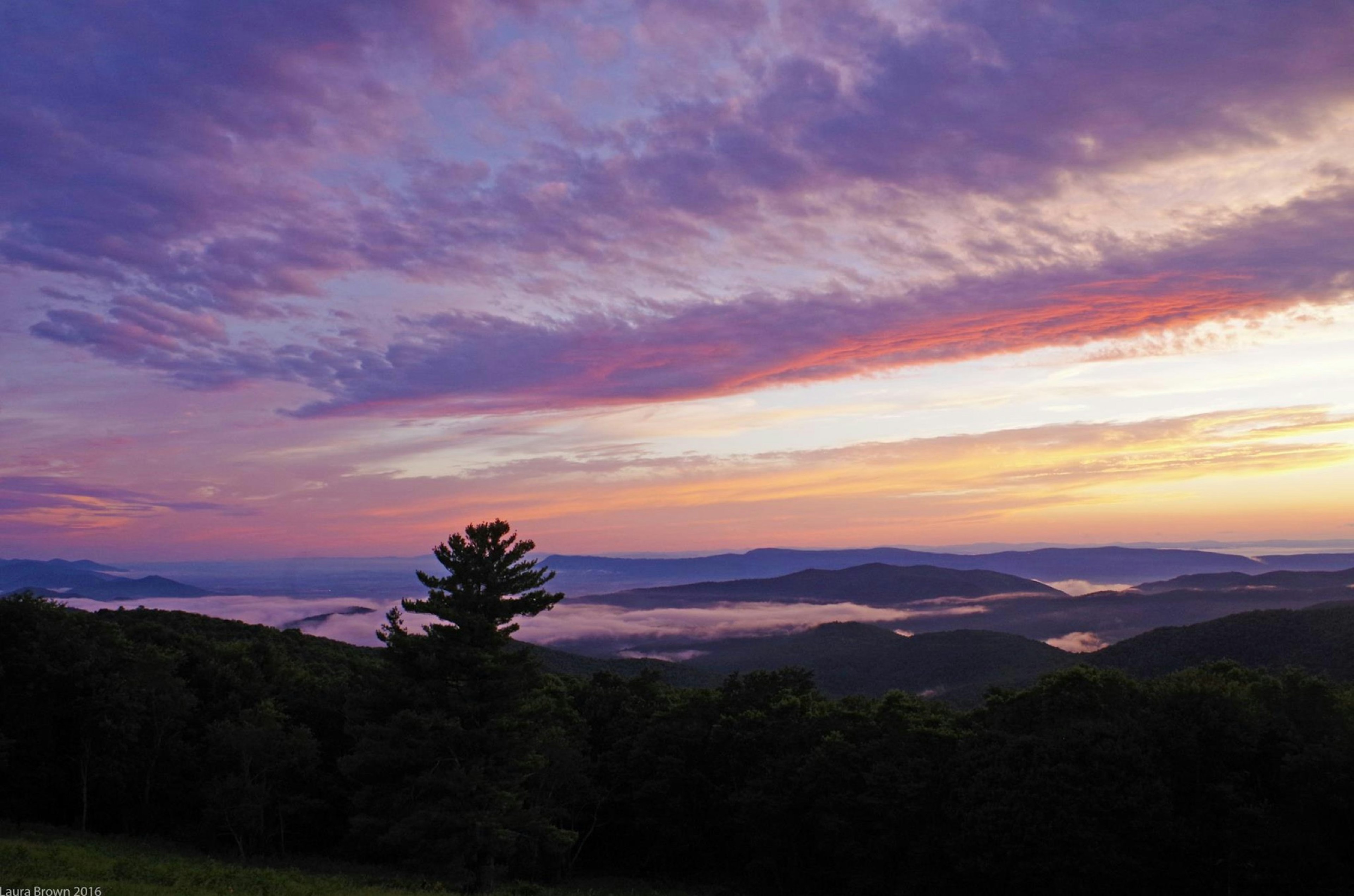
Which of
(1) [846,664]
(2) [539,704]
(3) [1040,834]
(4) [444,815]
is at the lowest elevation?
(1) [846,664]

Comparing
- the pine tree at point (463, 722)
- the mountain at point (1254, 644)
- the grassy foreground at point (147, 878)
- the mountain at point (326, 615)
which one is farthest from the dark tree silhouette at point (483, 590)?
the mountain at point (326, 615)

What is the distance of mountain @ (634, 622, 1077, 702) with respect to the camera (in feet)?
353

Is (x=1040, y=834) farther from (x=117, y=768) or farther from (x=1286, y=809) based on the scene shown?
(x=117, y=768)

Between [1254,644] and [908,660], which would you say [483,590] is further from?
[908,660]

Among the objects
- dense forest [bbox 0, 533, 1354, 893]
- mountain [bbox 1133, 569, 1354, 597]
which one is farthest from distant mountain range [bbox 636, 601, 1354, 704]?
mountain [bbox 1133, 569, 1354, 597]

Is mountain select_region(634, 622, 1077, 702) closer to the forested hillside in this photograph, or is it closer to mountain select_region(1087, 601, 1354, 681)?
mountain select_region(1087, 601, 1354, 681)

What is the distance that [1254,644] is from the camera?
242ft

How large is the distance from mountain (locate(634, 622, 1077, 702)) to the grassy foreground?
257 ft

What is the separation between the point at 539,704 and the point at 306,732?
14.6 m

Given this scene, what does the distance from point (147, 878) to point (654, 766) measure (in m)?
26.2

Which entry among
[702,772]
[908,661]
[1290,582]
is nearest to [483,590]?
[702,772]

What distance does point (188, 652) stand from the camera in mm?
42469

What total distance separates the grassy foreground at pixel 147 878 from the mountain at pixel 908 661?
7844 centimetres

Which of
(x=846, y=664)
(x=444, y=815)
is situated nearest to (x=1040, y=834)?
(x=444, y=815)
